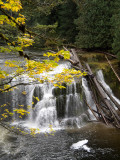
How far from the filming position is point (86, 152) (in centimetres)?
696

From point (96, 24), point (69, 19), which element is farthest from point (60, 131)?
point (69, 19)

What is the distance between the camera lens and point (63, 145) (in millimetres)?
7453

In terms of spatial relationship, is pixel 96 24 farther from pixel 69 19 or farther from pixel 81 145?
pixel 81 145

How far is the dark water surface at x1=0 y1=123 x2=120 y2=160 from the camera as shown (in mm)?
6708

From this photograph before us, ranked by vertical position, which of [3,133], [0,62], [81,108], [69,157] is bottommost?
[69,157]

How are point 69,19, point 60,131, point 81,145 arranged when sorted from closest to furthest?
1. point 81,145
2. point 60,131
3. point 69,19

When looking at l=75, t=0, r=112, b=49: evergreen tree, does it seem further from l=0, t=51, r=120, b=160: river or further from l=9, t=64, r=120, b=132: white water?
l=9, t=64, r=120, b=132: white water

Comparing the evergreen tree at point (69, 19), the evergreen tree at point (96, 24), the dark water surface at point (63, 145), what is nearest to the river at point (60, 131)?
the dark water surface at point (63, 145)

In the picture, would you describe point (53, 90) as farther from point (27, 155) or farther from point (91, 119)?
point (27, 155)

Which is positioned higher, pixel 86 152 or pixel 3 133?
pixel 3 133

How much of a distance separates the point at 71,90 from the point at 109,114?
2.56m

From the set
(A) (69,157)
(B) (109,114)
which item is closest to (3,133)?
(A) (69,157)

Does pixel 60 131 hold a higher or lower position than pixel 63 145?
higher

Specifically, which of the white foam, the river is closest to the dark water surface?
the river
